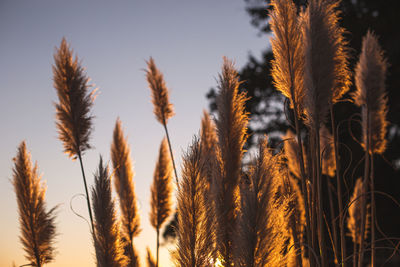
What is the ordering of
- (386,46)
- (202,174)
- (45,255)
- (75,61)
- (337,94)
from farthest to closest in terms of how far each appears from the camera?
(386,46) → (75,61) → (45,255) → (337,94) → (202,174)

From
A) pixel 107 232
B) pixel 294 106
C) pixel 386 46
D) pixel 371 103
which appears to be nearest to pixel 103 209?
pixel 107 232

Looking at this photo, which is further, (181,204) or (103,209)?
(103,209)

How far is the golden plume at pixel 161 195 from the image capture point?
4.02m

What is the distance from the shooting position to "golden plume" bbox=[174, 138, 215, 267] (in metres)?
1.60

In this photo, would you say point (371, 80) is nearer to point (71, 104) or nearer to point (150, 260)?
point (71, 104)

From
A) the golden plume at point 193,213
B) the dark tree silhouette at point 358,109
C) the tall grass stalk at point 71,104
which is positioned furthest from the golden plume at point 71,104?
the dark tree silhouette at point 358,109

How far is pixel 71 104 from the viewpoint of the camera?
98.1 inches

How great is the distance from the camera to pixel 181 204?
162cm

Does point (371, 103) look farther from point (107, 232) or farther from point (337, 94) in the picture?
point (107, 232)

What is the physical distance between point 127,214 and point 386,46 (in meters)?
8.86

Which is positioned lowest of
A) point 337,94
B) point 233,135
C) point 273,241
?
point 273,241

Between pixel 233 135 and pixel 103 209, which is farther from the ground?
pixel 233 135

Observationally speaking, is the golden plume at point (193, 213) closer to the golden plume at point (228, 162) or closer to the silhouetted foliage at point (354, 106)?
the golden plume at point (228, 162)

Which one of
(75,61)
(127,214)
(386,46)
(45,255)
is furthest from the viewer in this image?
(386,46)
